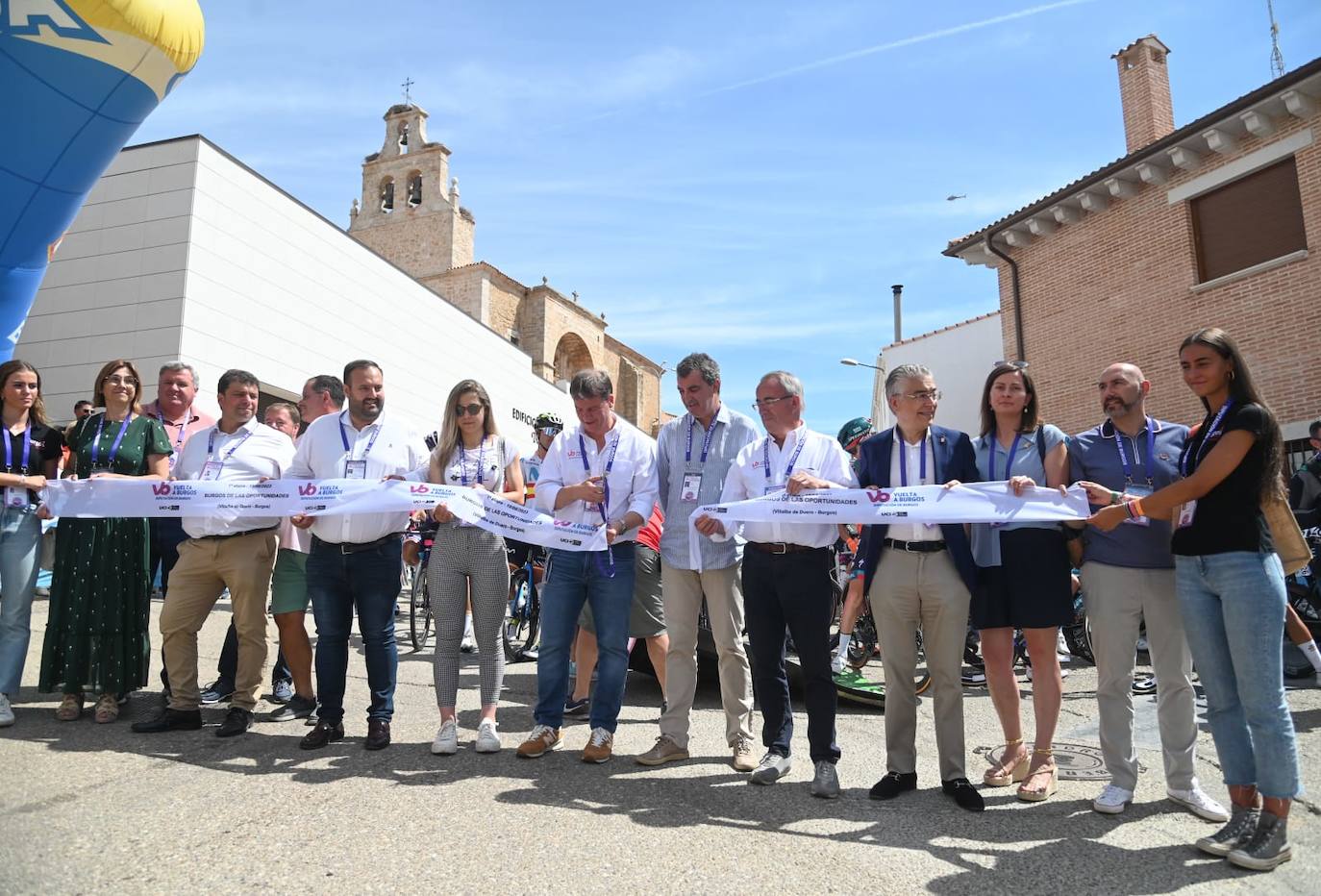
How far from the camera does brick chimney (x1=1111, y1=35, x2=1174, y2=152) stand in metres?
17.9

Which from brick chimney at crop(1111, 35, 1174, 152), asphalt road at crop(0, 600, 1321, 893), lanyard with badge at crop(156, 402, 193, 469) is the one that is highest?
brick chimney at crop(1111, 35, 1174, 152)

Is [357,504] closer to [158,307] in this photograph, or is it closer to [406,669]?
[406,669]

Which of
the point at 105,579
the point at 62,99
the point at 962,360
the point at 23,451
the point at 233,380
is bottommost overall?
the point at 105,579

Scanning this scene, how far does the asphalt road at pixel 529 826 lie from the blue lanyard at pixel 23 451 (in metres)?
1.45

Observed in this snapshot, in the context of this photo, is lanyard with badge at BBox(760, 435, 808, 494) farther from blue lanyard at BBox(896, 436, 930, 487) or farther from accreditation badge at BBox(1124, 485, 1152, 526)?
accreditation badge at BBox(1124, 485, 1152, 526)

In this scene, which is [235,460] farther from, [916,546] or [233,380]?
[916,546]

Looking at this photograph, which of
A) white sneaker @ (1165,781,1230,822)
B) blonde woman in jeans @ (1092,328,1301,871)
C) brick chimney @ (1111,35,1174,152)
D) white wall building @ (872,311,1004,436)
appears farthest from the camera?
white wall building @ (872,311,1004,436)

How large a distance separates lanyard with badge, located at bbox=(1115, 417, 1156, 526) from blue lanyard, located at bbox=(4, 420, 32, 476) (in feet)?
19.4

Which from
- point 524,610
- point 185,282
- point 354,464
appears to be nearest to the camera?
point 354,464

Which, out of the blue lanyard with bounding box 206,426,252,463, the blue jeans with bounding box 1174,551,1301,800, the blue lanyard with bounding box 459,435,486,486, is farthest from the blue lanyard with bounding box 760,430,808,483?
the blue lanyard with bounding box 206,426,252,463

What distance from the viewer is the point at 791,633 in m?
4.23

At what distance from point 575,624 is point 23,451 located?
3.40m

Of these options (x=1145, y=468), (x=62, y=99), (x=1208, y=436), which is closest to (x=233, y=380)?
(x=62, y=99)

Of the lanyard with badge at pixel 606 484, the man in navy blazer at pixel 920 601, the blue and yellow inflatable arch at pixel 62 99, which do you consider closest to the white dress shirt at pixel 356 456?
the lanyard with badge at pixel 606 484
